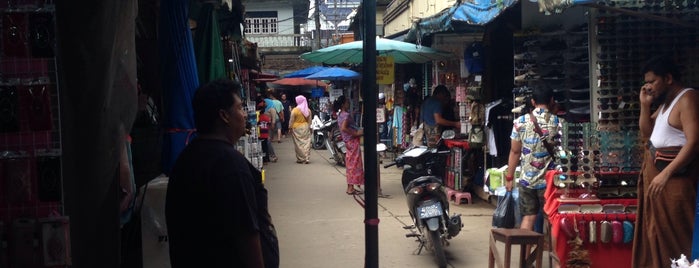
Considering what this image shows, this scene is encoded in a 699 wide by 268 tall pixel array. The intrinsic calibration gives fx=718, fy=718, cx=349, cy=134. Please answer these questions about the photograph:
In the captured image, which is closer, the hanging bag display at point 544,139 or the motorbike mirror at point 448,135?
the hanging bag display at point 544,139

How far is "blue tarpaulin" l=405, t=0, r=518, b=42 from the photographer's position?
7824mm

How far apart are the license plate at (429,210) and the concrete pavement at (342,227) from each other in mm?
532

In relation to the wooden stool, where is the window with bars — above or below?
above

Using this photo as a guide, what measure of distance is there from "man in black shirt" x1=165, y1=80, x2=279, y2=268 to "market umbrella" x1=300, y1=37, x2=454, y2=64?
7533mm

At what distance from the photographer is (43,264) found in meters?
2.86

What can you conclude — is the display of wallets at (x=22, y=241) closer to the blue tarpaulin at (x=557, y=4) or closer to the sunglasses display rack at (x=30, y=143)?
the sunglasses display rack at (x=30, y=143)

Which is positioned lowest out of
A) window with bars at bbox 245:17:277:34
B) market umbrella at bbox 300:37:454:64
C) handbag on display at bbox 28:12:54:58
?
handbag on display at bbox 28:12:54:58

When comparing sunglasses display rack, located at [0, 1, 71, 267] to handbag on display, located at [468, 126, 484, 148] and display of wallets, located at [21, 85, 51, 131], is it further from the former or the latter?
handbag on display, located at [468, 126, 484, 148]

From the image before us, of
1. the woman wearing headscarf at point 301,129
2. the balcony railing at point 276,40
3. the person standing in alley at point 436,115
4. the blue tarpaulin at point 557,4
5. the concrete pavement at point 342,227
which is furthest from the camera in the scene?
the balcony railing at point 276,40

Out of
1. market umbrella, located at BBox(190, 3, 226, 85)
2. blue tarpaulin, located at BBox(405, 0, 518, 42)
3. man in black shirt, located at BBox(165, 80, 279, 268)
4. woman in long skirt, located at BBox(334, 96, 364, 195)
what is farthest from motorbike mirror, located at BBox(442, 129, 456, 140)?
man in black shirt, located at BBox(165, 80, 279, 268)

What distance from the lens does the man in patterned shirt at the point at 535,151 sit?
6.67 meters

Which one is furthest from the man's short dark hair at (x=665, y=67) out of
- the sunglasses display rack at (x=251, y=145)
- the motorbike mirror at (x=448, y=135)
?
the motorbike mirror at (x=448, y=135)

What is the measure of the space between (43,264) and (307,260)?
4.78 meters

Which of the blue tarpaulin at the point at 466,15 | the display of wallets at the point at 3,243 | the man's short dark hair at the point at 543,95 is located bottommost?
the display of wallets at the point at 3,243
